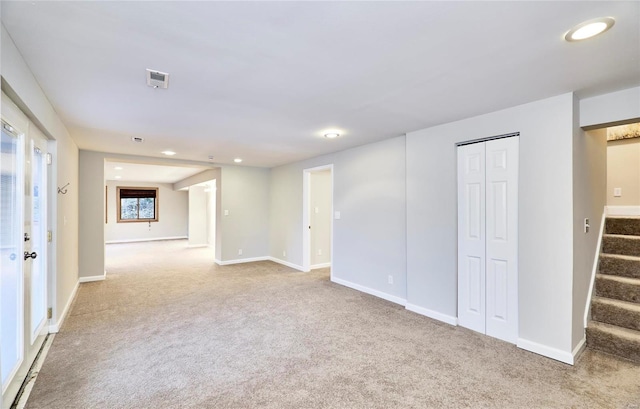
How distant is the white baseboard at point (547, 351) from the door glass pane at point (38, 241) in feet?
14.7

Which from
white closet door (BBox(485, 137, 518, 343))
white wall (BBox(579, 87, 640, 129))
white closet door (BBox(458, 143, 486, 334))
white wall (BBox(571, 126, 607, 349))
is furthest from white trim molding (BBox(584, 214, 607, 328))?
white wall (BBox(579, 87, 640, 129))

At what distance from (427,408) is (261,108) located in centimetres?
287

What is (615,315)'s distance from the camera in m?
2.87

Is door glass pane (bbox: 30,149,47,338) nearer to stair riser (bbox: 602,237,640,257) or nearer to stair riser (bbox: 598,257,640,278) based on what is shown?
stair riser (bbox: 598,257,640,278)

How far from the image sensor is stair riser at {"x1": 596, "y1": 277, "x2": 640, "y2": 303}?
9.72 ft

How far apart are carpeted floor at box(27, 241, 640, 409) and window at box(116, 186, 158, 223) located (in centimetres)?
847

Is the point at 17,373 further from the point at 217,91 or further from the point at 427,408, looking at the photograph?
the point at 427,408

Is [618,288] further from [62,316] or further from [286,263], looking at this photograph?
[62,316]

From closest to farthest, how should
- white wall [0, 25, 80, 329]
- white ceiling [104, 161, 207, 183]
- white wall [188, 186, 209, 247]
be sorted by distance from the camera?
white wall [0, 25, 80, 329] → white ceiling [104, 161, 207, 183] → white wall [188, 186, 209, 247]

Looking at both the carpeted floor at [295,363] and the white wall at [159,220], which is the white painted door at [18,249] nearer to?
the carpeted floor at [295,363]

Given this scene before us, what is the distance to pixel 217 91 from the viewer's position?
2.57 meters

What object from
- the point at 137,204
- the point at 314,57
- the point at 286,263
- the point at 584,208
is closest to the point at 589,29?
the point at 314,57

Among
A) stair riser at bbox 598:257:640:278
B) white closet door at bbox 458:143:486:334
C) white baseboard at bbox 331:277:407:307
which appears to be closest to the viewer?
stair riser at bbox 598:257:640:278

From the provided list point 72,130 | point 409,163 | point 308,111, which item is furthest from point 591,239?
point 72,130
